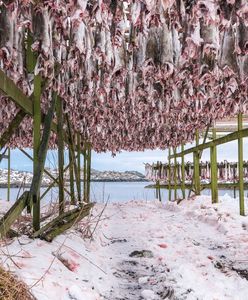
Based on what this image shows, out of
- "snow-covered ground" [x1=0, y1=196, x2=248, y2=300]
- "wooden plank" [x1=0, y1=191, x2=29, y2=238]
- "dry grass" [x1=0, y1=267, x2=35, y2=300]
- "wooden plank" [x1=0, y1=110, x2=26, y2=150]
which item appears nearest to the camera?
"dry grass" [x1=0, y1=267, x2=35, y2=300]

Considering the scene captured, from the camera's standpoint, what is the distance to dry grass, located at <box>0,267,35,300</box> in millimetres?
3664

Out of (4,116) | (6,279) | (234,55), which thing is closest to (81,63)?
(234,55)

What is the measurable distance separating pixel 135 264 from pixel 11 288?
3.17m

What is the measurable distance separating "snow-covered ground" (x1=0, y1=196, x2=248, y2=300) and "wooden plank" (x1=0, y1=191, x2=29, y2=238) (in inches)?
6.9

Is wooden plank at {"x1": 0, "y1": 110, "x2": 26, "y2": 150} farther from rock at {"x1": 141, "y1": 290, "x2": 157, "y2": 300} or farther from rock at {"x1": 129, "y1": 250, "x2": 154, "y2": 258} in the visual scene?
rock at {"x1": 141, "y1": 290, "x2": 157, "y2": 300}

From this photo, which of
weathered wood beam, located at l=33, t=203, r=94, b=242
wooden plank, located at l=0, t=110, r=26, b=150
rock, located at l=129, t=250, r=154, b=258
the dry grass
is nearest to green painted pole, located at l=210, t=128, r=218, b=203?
weathered wood beam, located at l=33, t=203, r=94, b=242

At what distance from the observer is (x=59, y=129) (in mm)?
8898

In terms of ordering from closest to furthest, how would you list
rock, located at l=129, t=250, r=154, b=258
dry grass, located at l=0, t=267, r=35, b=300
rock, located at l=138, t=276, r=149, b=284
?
dry grass, located at l=0, t=267, r=35, b=300 → rock, located at l=138, t=276, r=149, b=284 → rock, located at l=129, t=250, r=154, b=258

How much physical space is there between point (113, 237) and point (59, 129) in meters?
2.46

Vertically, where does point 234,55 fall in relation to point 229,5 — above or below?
below

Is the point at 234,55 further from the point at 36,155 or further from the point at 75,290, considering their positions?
the point at 36,155

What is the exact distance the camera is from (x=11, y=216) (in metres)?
5.66

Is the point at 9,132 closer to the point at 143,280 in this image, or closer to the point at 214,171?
the point at 143,280

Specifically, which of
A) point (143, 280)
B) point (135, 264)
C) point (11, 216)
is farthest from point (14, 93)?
point (135, 264)
